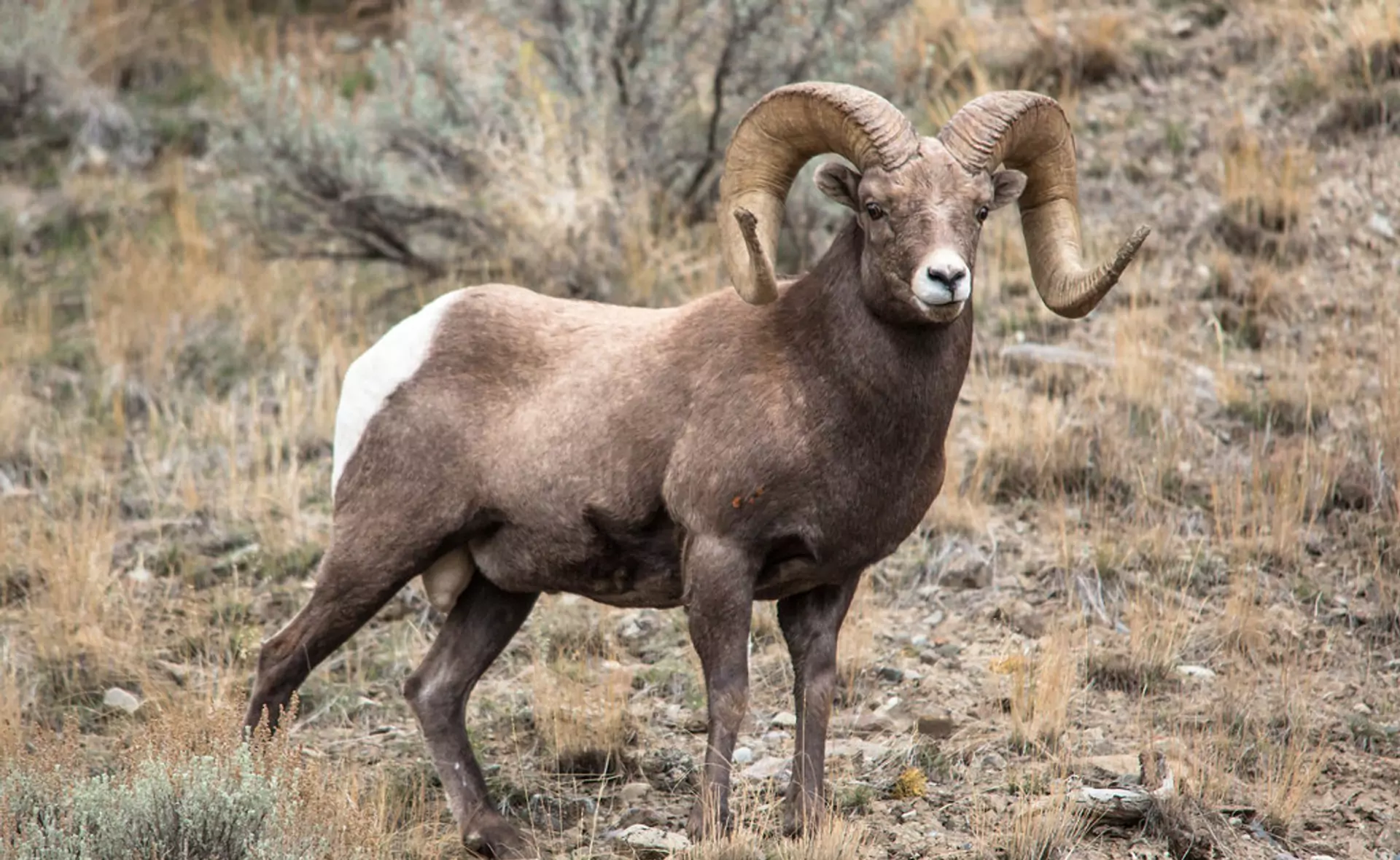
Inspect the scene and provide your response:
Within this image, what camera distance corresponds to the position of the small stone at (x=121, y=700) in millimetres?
6875

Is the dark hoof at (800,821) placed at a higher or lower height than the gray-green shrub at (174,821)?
lower

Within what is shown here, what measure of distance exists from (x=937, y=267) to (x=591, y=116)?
18.5 ft

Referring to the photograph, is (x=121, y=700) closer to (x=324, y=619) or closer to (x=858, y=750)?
(x=324, y=619)

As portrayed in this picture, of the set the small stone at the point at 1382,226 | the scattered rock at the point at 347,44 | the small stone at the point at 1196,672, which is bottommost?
the small stone at the point at 1196,672

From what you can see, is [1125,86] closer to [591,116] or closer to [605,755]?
[591,116]

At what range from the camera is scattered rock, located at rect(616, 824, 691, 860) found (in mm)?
5430

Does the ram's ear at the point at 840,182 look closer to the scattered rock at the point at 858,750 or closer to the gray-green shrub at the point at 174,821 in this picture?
the scattered rock at the point at 858,750

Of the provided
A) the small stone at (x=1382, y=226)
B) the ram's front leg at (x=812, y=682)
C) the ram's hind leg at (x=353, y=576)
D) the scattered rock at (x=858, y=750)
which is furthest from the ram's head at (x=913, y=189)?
the small stone at (x=1382, y=226)

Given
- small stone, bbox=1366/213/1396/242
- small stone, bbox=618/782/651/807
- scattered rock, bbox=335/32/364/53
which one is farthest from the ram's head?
scattered rock, bbox=335/32/364/53

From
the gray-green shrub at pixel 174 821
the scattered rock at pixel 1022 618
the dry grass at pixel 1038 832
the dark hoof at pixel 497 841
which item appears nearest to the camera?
the gray-green shrub at pixel 174 821

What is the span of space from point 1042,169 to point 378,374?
7.46 ft

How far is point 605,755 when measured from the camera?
6289mm

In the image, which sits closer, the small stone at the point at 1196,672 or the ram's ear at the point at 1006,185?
the ram's ear at the point at 1006,185

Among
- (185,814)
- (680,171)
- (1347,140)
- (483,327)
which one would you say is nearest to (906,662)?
(483,327)
